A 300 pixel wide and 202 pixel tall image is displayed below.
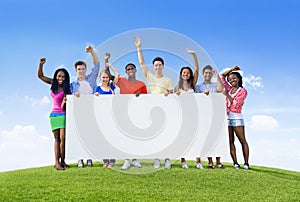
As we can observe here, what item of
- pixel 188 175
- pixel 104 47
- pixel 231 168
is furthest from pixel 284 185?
pixel 104 47

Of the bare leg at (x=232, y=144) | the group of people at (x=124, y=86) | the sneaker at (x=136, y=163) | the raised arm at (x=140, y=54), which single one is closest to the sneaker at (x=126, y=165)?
the group of people at (x=124, y=86)

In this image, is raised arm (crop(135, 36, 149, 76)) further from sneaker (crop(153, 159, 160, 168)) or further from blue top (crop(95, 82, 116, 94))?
sneaker (crop(153, 159, 160, 168))

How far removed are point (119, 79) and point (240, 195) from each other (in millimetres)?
3254

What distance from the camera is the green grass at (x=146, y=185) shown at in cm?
723

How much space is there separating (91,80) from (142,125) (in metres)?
1.45

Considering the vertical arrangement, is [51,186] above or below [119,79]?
below

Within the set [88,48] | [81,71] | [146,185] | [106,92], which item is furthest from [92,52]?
[146,185]

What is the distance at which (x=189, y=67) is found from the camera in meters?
8.27

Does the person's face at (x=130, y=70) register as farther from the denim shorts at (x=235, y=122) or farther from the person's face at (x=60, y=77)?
the denim shorts at (x=235, y=122)

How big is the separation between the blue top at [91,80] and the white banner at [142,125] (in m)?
0.25

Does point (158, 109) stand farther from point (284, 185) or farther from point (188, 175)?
point (284, 185)

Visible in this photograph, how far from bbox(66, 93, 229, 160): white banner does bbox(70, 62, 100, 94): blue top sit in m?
0.25

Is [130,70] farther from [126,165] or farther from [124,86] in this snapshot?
[126,165]

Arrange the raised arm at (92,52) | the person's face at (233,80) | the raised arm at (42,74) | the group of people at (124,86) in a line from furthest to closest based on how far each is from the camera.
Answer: the person's face at (233,80), the raised arm at (42,74), the raised arm at (92,52), the group of people at (124,86)
